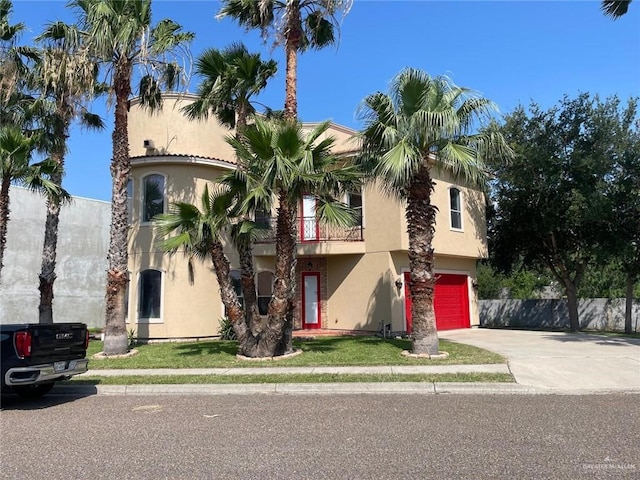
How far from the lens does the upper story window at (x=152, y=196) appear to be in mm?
18828

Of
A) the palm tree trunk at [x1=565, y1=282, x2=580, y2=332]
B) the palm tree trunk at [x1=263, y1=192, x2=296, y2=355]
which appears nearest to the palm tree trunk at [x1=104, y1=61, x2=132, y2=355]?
the palm tree trunk at [x1=263, y1=192, x2=296, y2=355]

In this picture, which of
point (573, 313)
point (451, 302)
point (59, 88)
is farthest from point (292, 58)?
point (573, 313)

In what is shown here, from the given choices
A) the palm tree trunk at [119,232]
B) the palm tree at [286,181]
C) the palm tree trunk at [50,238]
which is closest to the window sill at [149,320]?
the palm tree trunk at [50,238]

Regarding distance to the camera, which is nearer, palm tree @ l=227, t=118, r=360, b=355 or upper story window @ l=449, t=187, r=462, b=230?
palm tree @ l=227, t=118, r=360, b=355

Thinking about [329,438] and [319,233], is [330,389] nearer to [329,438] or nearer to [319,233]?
[329,438]

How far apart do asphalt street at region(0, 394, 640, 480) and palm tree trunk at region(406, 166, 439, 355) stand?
3639 mm

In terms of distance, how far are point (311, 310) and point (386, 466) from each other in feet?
48.7

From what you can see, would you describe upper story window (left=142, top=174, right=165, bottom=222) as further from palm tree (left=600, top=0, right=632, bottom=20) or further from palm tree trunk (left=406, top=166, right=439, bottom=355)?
palm tree (left=600, top=0, right=632, bottom=20)

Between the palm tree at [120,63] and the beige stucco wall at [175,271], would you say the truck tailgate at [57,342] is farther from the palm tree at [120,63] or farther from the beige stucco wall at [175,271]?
the beige stucco wall at [175,271]

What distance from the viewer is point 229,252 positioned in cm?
1947

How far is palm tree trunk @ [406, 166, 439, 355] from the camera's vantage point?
12.6 meters

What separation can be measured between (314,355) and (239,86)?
728 centimetres

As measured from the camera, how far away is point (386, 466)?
5.20 meters

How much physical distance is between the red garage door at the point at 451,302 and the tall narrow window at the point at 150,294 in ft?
34.4
